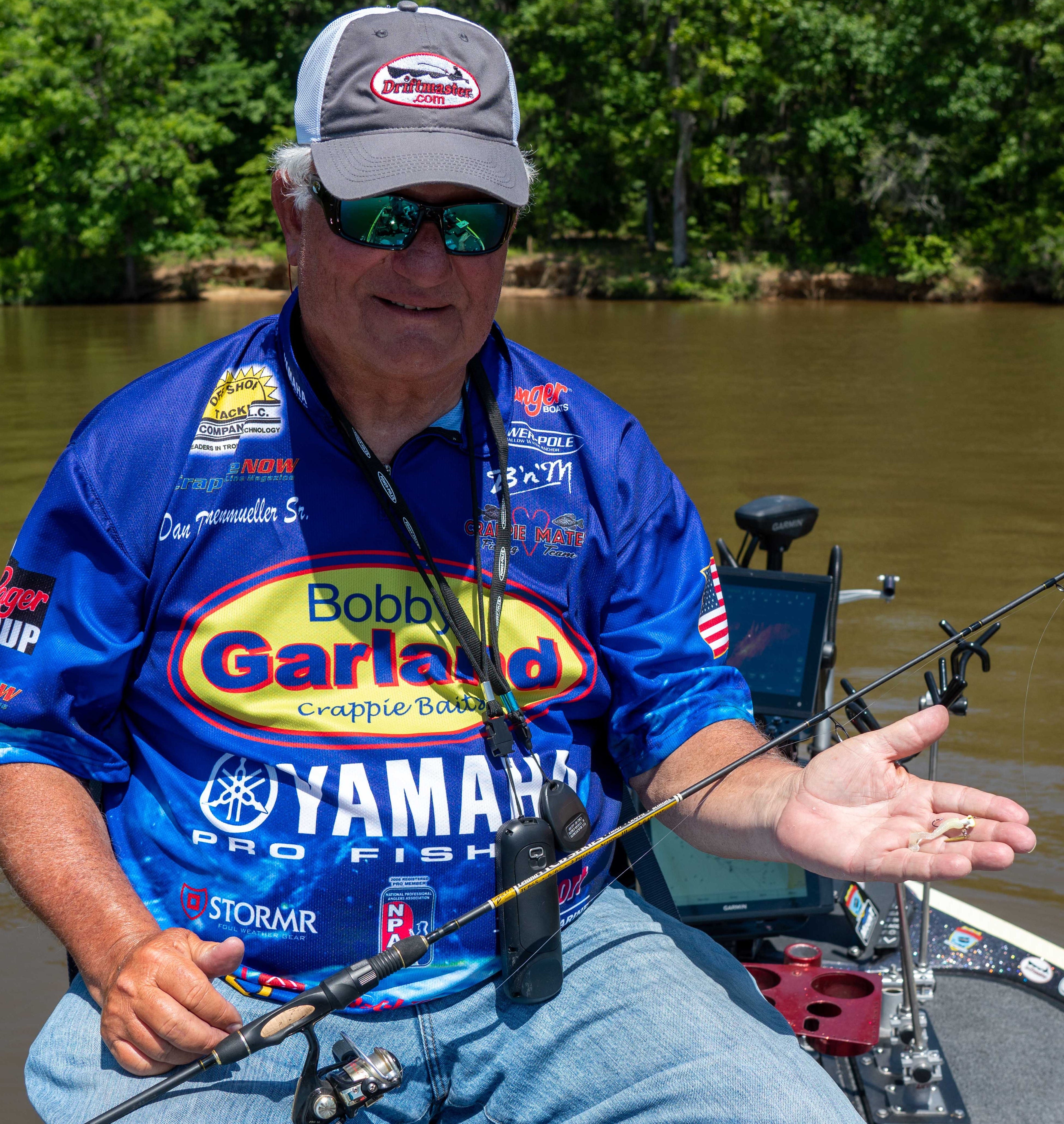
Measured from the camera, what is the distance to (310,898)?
1.78 m

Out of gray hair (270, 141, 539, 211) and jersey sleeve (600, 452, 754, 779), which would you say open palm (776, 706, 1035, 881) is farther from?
gray hair (270, 141, 539, 211)

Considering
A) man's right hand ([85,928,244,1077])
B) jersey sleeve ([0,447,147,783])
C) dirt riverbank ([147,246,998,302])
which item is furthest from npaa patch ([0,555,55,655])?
dirt riverbank ([147,246,998,302])

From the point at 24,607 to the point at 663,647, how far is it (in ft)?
3.02

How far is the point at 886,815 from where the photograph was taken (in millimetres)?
1634

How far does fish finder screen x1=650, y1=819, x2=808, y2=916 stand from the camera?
9.07 feet

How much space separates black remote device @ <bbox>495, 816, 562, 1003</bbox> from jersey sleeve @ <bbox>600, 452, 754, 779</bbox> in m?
0.24

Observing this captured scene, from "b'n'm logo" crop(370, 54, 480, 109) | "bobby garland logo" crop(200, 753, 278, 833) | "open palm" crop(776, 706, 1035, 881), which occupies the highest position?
"b'n'm logo" crop(370, 54, 480, 109)

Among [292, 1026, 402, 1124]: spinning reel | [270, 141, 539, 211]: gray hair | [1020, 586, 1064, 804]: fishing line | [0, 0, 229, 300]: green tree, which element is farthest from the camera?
[0, 0, 229, 300]: green tree

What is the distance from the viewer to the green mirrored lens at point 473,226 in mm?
1846

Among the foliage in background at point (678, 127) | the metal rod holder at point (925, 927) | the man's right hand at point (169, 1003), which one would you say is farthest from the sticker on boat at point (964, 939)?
the foliage in background at point (678, 127)

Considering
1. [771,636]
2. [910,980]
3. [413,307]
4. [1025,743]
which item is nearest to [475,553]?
[413,307]

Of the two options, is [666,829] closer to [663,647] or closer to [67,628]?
[663,647]

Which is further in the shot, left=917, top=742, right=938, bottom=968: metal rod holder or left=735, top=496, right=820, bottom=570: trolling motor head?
left=735, top=496, right=820, bottom=570: trolling motor head

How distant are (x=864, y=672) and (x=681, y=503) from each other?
423cm
